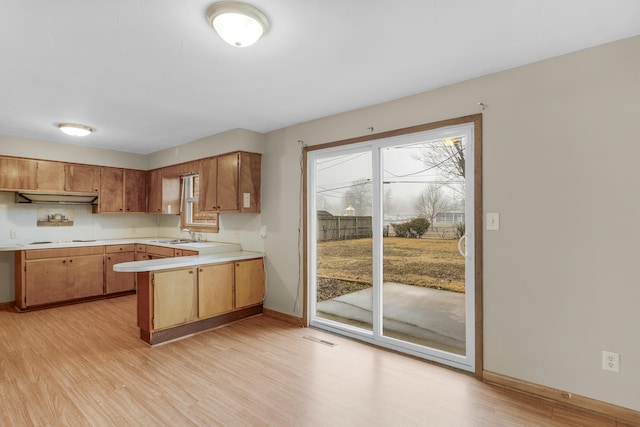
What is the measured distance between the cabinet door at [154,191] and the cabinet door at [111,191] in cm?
42

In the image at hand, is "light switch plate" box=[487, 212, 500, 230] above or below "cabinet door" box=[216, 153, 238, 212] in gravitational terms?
below

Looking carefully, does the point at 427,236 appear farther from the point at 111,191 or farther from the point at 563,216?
the point at 111,191

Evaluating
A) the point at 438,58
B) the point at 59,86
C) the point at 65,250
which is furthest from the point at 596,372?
the point at 65,250

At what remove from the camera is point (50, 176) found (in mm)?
4840

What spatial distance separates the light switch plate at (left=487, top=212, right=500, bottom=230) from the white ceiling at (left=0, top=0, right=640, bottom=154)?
3.68 ft

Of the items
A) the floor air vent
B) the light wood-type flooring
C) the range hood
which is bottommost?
the floor air vent

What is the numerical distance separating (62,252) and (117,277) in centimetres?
84

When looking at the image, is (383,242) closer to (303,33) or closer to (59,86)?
(303,33)

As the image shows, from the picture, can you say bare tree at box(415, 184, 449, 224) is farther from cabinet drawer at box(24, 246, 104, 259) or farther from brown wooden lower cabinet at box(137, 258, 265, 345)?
cabinet drawer at box(24, 246, 104, 259)

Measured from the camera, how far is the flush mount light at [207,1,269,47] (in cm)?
174

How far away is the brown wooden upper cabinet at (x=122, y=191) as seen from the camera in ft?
17.7

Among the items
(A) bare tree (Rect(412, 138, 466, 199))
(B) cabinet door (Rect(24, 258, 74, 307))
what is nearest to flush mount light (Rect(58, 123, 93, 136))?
(B) cabinet door (Rect(24, 258, 74, 307))

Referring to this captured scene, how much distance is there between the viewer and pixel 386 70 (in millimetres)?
2543

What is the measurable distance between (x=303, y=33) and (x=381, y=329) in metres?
2.69
